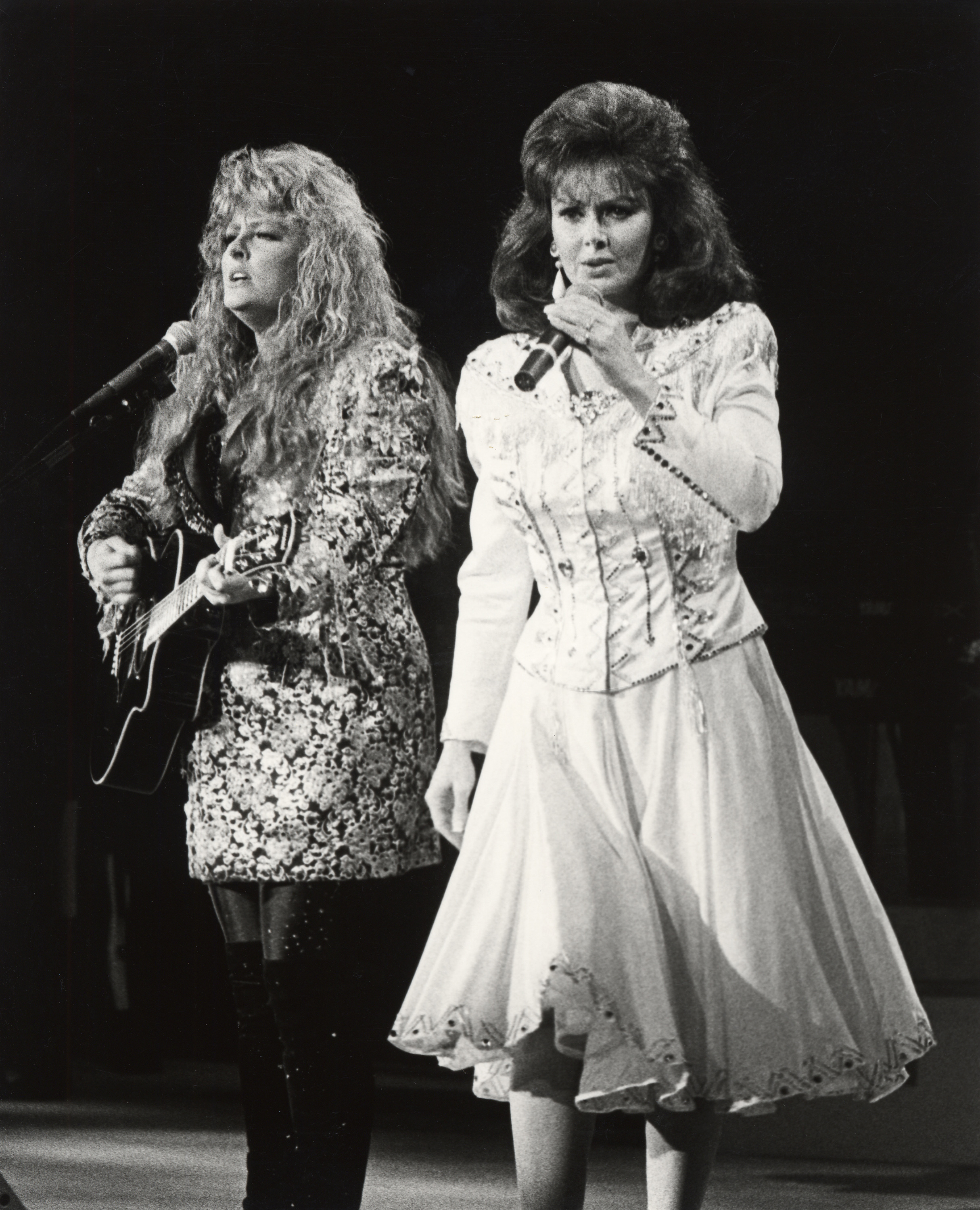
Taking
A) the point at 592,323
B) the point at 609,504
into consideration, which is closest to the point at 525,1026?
the point at 609,504

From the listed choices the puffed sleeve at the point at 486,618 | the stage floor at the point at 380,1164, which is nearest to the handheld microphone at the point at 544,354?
the puffed sleeve at the point at 486,618

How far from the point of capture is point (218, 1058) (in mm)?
3217

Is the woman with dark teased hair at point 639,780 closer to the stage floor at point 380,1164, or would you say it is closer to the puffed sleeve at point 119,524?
the stage floor at point 380,1164

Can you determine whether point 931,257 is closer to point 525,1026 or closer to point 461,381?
point 461,381

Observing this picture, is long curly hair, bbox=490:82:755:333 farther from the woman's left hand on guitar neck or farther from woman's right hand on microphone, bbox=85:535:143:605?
woman's right hand on microphone, bbox=85:535:143:605

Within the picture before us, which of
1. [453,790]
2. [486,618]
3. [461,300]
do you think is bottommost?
[453,790]

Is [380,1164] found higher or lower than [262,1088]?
lower

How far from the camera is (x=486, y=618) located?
2865mm

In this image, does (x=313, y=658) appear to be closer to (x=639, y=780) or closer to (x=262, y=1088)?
(x=639, y=780)

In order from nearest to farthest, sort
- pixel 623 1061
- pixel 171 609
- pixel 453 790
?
pixel 623 1061 < pixel 453 790 < pixel 171 609

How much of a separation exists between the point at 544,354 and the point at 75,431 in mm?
1378

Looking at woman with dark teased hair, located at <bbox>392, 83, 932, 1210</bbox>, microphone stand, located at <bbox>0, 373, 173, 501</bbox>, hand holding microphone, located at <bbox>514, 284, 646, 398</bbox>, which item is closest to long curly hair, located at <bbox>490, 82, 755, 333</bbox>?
woman with dark teased hair, located at <bbox>392, 83, 932, 1210</bbox>

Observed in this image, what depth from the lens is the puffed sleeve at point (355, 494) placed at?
3021 mm

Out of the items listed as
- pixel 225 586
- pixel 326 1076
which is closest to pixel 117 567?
pixel 225 586
